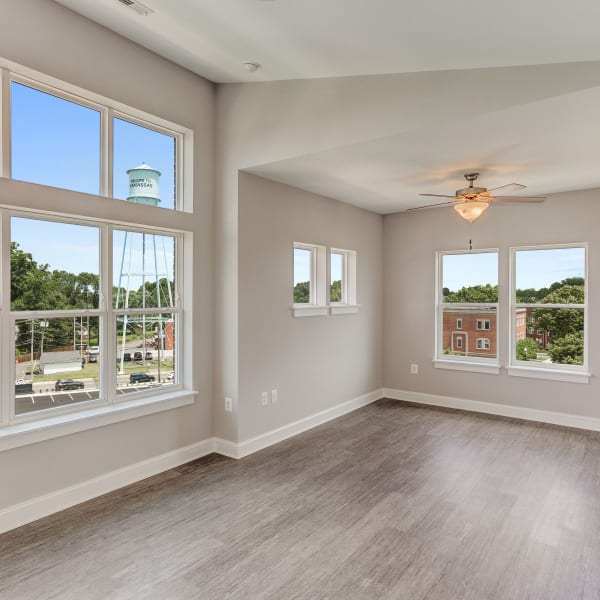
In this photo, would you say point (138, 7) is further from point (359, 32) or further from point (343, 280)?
point (343, 280)

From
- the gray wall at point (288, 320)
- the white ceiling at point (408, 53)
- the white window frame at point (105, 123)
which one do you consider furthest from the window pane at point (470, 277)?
the white window frame at point (105, 123)

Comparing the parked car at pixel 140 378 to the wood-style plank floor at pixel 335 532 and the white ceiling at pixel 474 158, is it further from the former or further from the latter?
the white ceiling at pixel 474 158

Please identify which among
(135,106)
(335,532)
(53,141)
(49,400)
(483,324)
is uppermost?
(135,106)

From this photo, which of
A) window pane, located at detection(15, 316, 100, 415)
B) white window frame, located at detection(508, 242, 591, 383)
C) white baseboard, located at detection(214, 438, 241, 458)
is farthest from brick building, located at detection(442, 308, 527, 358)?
window pane, located at detection(15, 316, 100, 415)

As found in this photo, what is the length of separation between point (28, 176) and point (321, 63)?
218cm

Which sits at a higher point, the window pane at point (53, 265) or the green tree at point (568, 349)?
the window pane at point (53, 265)

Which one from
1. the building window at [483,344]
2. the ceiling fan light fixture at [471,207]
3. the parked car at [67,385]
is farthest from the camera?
the building window at [483,344]

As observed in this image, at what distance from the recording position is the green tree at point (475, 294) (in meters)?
5.44

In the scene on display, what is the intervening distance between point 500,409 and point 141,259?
4481 mm

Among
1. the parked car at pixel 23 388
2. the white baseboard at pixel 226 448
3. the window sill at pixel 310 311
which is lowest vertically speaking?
the white baseboard at pixel 226 448

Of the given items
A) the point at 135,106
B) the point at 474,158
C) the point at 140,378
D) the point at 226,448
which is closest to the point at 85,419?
the point at 140,378

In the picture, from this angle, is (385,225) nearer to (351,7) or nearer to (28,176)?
(351,7)

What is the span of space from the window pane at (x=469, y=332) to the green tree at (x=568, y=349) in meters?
0.66

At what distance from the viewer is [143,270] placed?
3.62 metres
